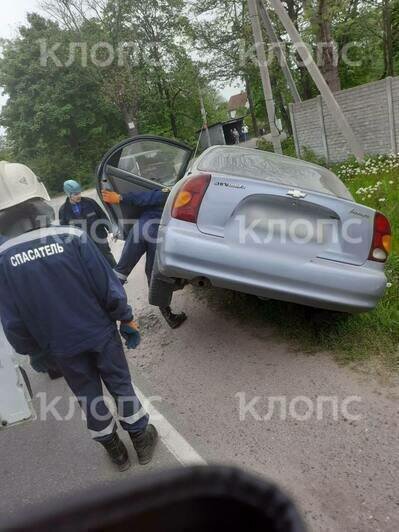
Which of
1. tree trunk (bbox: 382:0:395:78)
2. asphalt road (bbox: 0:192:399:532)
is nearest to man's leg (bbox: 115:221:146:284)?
asphalt road (bbox: 0:192:399:532)

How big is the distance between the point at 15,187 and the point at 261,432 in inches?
82.5

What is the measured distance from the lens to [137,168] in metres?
5.18


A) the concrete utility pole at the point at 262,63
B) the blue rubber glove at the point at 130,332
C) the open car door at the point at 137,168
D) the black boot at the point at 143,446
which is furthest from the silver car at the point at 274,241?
the concrete utility pole at the point at 262,63

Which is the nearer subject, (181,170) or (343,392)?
(343,392)

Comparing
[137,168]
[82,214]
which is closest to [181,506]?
[137,168]

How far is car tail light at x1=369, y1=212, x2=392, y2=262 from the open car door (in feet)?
7.81

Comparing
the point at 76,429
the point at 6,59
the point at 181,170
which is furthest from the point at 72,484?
the point at 6,59

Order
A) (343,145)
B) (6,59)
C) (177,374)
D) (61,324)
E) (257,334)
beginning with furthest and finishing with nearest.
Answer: (6,59)
(343,145)
(257,334)
(177,374)
(61,324)

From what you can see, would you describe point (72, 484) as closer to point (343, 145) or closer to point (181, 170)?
point (181, 170)

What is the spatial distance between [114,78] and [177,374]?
1273 inches

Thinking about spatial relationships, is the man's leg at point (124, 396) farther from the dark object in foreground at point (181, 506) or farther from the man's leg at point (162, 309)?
the dark object in foreground at point (181, 506)

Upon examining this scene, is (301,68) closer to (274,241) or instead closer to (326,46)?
(326,46)

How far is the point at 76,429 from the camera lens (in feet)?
11.5

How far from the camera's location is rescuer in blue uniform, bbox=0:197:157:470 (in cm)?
253
